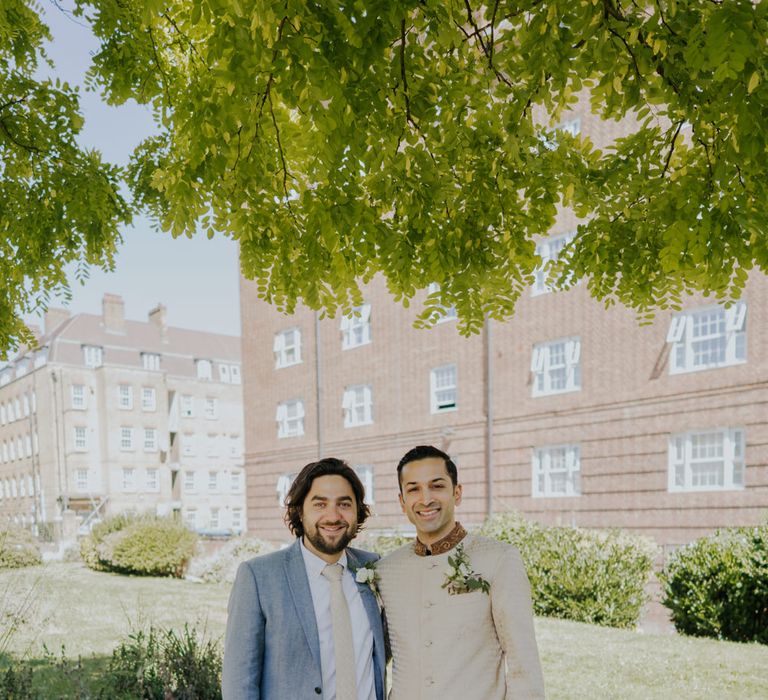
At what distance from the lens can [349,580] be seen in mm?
3479

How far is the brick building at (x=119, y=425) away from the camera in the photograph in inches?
2122

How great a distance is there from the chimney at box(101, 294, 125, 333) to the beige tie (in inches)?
2295

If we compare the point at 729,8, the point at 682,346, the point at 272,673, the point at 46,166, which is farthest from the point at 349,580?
the point at 682,346

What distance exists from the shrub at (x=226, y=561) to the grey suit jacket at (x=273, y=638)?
18.0 meters

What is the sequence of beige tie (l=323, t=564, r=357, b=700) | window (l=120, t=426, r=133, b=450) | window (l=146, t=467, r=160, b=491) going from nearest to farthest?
beige tie (l=323, t=564, r=357, b=700), window (l=120, t=426, r=133, b=450), window (l=146, t=467, r=160, b=491)

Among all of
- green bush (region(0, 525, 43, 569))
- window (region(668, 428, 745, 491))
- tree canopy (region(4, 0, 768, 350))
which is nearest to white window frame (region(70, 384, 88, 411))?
green bush (region(0, 525, 43, 569))

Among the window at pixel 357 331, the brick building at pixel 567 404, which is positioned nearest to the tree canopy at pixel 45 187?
the brick building at pixel 567 404

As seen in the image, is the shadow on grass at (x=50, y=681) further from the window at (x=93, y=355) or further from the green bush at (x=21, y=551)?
the window at (x=93, y=355)

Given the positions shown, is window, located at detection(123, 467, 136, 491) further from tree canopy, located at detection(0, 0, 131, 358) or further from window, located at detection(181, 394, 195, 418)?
tree canopy, located at detection(0, 0, 131, 358)

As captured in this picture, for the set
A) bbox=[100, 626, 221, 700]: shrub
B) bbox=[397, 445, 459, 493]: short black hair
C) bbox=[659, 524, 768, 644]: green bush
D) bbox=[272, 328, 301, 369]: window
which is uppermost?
bbox=[272, 328, 301, 369]: window

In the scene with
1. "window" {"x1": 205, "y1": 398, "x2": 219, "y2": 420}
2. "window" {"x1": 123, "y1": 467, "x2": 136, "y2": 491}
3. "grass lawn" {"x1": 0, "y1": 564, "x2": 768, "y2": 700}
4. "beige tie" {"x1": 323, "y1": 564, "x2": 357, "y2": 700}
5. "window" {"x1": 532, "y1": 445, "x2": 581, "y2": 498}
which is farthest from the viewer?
"window" {"x1": 205, "y1": 398, "x2": 219, "y2": 420}

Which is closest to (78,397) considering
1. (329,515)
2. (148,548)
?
(148,548)

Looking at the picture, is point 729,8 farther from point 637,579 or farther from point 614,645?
point 637,579

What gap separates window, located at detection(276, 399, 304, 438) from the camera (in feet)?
101
